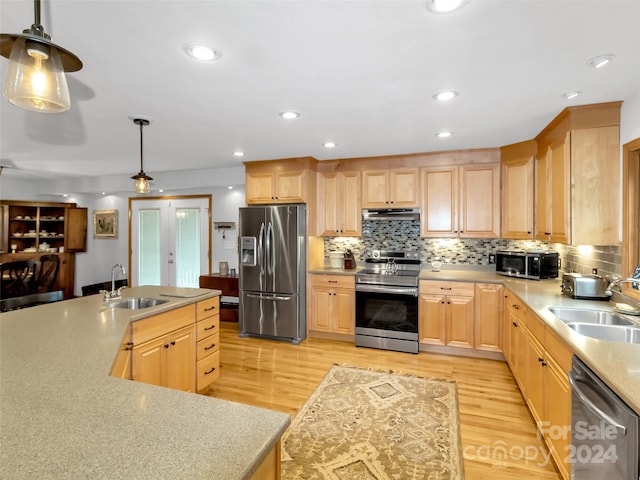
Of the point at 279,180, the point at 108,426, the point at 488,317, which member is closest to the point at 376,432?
the point at 108,426

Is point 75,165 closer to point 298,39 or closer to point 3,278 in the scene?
point 3,278

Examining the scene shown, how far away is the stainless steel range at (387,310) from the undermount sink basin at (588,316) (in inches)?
66.5

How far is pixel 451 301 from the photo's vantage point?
388 centimetres

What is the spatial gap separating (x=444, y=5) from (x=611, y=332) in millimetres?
2057

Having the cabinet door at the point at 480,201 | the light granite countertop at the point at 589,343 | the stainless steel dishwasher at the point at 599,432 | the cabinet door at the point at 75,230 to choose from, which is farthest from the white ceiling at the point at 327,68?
the cabinet door at the point at 75,230

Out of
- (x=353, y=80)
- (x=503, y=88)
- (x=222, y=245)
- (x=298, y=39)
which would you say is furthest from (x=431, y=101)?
(x=222, y=245)

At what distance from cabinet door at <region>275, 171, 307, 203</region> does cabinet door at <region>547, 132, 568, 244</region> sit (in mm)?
2681

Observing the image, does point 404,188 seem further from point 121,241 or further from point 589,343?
point 121,241

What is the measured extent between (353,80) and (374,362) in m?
2.86

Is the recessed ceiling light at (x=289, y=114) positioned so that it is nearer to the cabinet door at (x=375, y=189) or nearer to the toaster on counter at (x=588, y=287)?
the cabinet door at (x=375, y=189)

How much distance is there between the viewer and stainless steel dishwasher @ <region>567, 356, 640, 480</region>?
124 centimetres

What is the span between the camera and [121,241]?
6777 millimetres

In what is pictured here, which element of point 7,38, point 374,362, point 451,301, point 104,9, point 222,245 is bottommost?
point 374,362

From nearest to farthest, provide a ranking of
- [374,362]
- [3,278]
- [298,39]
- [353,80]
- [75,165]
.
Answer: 1. [298,39]
2. [353,80]
3. [374,362]
4. [75,165]
5. [3,278]
